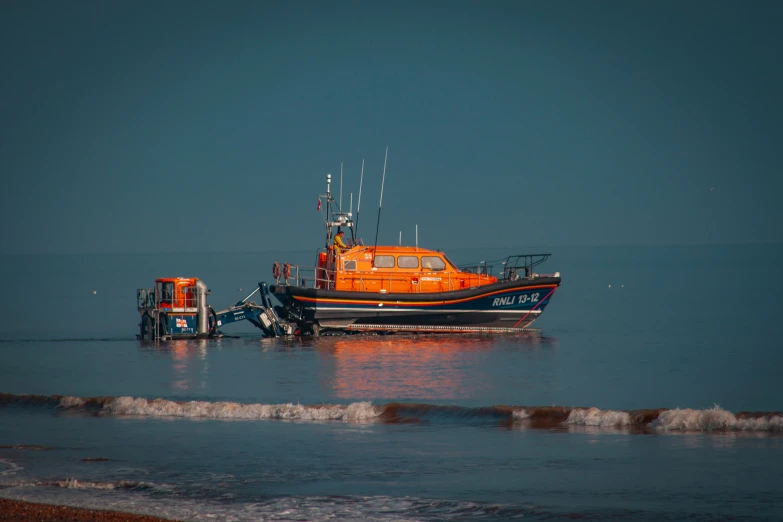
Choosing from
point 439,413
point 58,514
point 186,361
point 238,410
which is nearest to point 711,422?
point 439,413

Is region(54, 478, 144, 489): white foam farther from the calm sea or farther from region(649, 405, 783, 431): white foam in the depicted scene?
region(649, 405, 783, 431): white foam

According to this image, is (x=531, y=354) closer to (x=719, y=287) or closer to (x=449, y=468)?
(x=449, y=468)

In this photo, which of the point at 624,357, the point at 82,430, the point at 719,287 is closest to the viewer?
the point at 82,430

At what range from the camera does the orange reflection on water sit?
2139 centimetres

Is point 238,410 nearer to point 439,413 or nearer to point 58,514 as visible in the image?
point 439,413

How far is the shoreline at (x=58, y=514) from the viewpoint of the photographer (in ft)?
36.3

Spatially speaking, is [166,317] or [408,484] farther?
[166,317]

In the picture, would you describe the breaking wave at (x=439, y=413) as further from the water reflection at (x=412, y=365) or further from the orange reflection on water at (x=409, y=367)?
the orange reflection on water at (x=409, y=367)

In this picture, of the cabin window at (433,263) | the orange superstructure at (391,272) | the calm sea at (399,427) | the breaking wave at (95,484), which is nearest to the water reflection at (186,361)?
the calm sea at (399,427)

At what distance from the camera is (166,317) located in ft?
96.3

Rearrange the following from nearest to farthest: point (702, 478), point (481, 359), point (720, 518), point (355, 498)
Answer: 1. point (720, 518)
2. point (355, 498)
3. point (702, 478)
4. point (481, 359)

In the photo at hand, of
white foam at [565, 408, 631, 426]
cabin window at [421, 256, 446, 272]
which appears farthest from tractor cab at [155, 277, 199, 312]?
white foam at [565, 408, 631, 426]

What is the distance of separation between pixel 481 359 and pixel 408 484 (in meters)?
13.7

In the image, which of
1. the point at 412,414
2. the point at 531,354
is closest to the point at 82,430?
the point at 412,414
